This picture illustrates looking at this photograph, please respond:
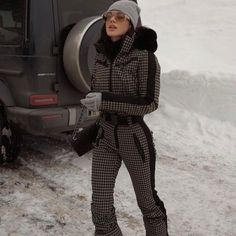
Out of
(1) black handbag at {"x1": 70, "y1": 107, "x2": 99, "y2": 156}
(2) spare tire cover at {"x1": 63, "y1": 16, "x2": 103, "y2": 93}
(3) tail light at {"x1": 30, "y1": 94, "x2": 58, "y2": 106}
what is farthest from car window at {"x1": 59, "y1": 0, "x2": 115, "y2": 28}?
(1) black handbag at {"x1": 70, "y1": 107, "x2": 99, "y2": 156}

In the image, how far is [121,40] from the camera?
258cm

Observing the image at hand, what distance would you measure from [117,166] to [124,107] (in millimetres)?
456

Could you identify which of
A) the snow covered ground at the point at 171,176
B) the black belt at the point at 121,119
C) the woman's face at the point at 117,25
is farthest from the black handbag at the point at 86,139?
the snow covered ground at the point at 171,176

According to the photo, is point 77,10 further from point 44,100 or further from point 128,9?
point 128,9

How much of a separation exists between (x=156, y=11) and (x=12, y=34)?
1651cm

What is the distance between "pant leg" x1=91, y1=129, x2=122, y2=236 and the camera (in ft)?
8.87

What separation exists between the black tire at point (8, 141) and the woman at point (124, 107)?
2.21 meters

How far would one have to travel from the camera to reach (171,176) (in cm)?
473

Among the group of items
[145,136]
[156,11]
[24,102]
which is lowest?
[156,11]

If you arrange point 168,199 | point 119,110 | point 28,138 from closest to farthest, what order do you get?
point 119,110 → point 168,199 → point 28,138

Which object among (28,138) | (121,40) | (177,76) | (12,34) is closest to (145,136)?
(121,40)

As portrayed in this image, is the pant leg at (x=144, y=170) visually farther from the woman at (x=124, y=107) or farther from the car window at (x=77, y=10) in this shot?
the car window at (x=77, y=10)

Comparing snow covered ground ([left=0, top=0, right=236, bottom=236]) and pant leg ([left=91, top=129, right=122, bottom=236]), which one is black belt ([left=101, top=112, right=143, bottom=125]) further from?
snow covered ground ([left=0, top=0, right=236, bottom=236])

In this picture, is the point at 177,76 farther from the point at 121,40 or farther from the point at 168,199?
the point at 121,40
